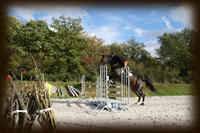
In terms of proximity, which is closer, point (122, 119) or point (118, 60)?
point (122, 119)

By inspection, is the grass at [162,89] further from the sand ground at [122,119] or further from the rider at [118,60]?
the sand ground at [122,119]

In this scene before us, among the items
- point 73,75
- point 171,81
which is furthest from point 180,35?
point 73,75

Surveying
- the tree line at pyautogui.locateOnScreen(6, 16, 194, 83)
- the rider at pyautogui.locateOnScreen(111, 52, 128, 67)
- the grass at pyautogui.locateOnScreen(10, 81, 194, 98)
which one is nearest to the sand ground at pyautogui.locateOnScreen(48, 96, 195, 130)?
the rider at pyautogui.locateOnScreen(111, 52, 128, 67)

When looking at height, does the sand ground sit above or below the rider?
below

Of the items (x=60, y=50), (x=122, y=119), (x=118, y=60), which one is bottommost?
(x=122, y=119)

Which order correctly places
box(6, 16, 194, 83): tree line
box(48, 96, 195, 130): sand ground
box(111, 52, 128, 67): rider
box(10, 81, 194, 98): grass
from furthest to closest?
1. box(6, 16, 194, 83): tree line
2. box(10, 81, 194, 98): grass
3. box(111, 52, 128, 67): rider
4. box(48, 96, 195, 130): sand ground

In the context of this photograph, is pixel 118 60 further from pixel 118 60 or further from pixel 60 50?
pixel 60 50

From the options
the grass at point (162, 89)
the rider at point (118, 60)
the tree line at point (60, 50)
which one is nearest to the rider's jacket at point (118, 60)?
the rider at point (118, 60)

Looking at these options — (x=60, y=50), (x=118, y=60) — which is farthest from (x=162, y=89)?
(x=60, y=50)

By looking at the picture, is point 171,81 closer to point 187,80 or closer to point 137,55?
point 187,80

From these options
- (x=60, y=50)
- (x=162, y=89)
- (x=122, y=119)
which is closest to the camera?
(x=122, y=119)

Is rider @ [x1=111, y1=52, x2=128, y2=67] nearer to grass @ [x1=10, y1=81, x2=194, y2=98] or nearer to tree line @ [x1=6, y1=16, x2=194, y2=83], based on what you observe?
grass @ [x1=10, y1=81, x2=194, y2=98]

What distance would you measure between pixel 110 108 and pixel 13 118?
3.50 metres

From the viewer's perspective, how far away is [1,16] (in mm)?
1263
